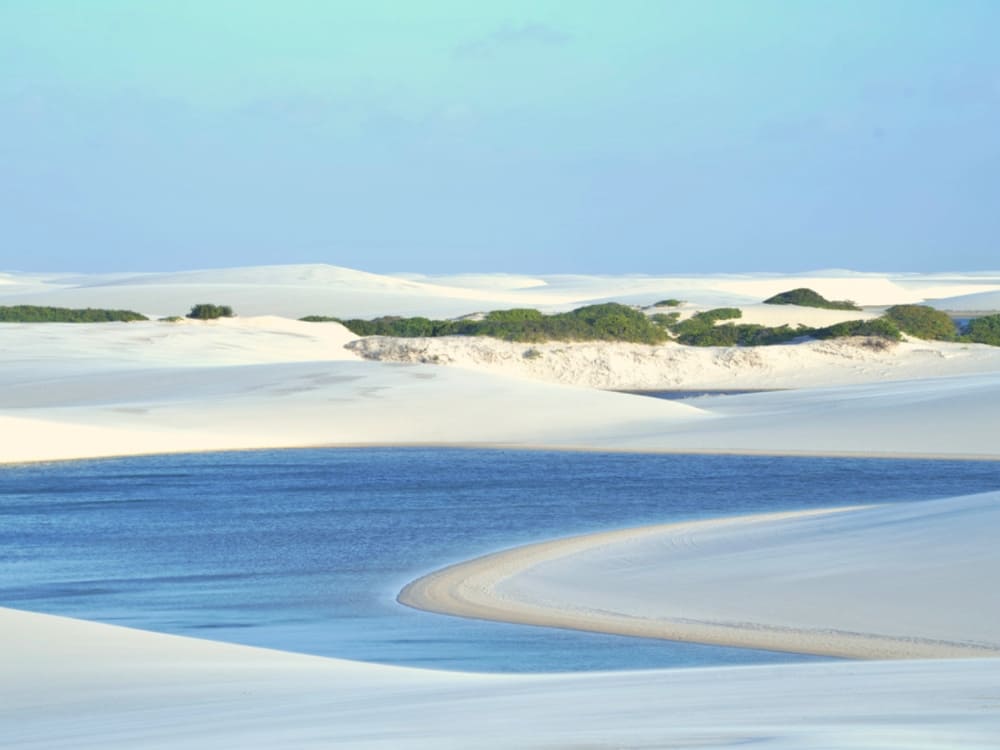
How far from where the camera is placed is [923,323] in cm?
6425

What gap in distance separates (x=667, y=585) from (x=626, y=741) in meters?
7.94

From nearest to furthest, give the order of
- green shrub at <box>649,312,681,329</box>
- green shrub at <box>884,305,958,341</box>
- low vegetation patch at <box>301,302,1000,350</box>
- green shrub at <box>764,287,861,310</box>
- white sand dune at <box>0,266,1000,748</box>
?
white sand dune at <box>0,266,1000,748</box> < low vegetation patch at <box>301,302,1000,350</box> < green shrub at <box>884,305,958,341</box> < green shrub at <box>649,312,681,329</box> < green shrub at <box>764,287,861,310</box>

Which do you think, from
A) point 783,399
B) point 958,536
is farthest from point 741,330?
point 958,536

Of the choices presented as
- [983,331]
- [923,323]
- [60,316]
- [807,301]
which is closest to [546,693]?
[923,323]

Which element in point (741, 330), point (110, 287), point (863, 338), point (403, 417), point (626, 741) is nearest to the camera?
point (626, 741)

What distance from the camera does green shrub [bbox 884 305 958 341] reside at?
63094mm

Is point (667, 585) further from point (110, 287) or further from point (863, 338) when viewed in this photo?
point (110, 287)

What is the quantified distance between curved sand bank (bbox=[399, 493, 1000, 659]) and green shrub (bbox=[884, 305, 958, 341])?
47054mm

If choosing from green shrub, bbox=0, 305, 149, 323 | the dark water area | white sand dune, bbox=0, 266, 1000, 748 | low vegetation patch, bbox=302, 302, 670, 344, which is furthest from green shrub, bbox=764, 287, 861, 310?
the dark water area

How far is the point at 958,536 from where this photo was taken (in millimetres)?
13969

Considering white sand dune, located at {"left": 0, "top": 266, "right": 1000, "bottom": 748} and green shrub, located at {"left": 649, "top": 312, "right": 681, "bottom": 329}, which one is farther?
green shrub, located at {"left": 649, "top": 312, "right": 681, "bottom": 329}

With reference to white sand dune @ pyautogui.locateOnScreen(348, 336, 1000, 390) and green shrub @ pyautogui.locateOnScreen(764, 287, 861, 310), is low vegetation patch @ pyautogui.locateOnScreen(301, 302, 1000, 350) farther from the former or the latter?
green shrub @ pyautogui.locateOnScreen(764, 287, 861, 310)

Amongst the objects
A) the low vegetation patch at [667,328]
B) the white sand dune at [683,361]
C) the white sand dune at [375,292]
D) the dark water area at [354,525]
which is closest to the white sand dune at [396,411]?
the dark water area at [354,525]

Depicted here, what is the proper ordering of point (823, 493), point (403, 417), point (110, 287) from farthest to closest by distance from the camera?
point (110, 287) < point (403, 417) < point (823, 493)
